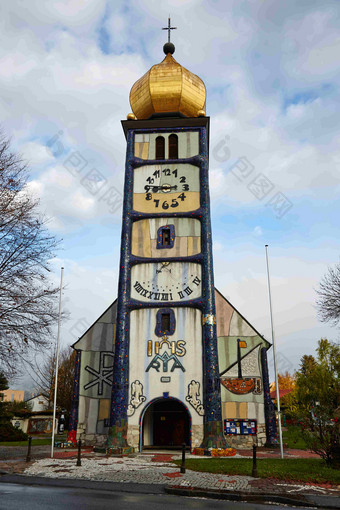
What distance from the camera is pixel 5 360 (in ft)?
50.9

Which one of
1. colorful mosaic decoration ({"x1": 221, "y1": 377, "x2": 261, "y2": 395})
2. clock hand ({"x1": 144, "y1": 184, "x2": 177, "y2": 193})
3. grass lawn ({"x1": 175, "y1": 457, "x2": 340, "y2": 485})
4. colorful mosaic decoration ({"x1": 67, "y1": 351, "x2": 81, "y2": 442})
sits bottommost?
grass lawn ({"x1": 175, "y1": 457, "x2": 340, "y2": 485})

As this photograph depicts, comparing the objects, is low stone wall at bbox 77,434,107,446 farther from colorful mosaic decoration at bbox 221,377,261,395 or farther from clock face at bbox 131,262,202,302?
clock face at bbox 131,262,202,302

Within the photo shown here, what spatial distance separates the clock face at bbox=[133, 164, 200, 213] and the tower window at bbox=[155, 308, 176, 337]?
5963mm

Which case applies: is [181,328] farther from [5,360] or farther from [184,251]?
[5,360]

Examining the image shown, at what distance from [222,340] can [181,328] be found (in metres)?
4.19

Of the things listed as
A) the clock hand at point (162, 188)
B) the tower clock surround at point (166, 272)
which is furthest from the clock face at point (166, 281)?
the clock hand at point (162, 188)

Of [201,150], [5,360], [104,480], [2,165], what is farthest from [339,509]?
[201,150]

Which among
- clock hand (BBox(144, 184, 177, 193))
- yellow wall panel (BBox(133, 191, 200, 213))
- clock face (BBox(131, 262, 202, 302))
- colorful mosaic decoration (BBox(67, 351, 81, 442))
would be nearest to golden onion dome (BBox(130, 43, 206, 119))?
clock hand (BBox(144, 184, 177, 193))

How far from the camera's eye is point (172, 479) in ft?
44.7

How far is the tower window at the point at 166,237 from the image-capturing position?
84.3 feet

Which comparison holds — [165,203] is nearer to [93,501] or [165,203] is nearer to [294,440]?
[294,440]

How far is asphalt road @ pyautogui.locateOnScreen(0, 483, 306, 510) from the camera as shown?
31.1 ft

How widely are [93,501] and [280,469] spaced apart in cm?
722

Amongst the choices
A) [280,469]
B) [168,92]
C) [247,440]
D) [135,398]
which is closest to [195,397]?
[135,398]
